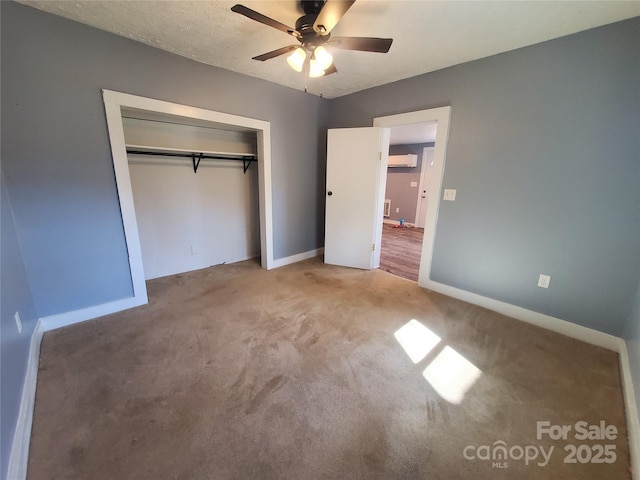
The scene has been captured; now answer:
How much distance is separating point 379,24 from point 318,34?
0.58m

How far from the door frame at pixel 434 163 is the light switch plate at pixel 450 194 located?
0.06m

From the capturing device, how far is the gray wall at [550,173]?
1.85 meters

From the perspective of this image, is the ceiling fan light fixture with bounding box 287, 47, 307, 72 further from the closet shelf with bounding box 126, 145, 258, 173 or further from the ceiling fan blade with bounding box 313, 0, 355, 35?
the closet shelf with bounding box 126, 145, 258, 173

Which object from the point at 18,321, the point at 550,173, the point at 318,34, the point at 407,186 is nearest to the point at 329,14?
the point at 318,34

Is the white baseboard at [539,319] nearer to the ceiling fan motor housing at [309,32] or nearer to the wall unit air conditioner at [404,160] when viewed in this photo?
the ceiling fan motor housing at [309,32]

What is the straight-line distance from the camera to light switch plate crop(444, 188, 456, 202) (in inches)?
106

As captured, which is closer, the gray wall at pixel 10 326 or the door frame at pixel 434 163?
the gray wall at pixel 10 326

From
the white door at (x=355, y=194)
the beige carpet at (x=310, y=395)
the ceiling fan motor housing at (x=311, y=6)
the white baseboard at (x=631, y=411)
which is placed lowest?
the beige carpet at (x=310, y=395)

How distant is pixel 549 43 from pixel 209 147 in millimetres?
3477

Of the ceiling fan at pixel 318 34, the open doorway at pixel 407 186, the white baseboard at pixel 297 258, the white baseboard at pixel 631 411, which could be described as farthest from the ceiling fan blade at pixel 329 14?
the open doorway at pixel 407 186

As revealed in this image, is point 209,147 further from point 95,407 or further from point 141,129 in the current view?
point 95,407

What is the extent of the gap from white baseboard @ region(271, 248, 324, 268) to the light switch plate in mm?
2086

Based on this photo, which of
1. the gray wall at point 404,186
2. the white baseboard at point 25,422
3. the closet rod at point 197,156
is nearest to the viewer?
the white baseboard at point 25,422

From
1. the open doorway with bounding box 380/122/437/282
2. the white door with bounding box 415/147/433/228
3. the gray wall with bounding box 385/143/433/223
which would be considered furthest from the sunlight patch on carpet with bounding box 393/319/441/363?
the gray wall with bounding box 385/143/433/223
